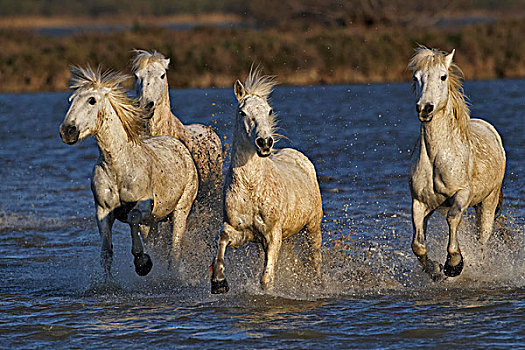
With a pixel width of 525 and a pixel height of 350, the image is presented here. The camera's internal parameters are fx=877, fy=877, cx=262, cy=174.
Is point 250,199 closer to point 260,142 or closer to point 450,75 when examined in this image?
point 260,142

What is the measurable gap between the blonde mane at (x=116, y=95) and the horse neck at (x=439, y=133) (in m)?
2.68

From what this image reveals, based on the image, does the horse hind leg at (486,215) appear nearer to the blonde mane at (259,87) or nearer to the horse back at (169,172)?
the blonde mane at (259,87)

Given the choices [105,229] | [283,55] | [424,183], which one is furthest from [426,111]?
[283,55]

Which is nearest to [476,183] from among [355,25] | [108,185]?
[108,185]

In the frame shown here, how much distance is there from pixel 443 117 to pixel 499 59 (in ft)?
71.0

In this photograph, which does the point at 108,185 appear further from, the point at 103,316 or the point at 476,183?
the point at 476,183

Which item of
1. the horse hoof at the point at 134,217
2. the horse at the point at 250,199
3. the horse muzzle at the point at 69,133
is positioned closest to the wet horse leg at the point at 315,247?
the horse at the point at 250,199

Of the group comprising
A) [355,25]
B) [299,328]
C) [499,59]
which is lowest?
[299,328]

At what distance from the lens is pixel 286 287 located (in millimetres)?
8180

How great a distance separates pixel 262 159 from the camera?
7523 mm

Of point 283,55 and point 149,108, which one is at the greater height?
point 283,55

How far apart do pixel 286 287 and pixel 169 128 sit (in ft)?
8.44

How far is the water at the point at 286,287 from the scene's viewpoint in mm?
6926

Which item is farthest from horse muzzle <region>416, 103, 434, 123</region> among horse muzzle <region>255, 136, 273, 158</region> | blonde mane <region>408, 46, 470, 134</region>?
horse muzzle <region>255, 136, 273, 158</region>
